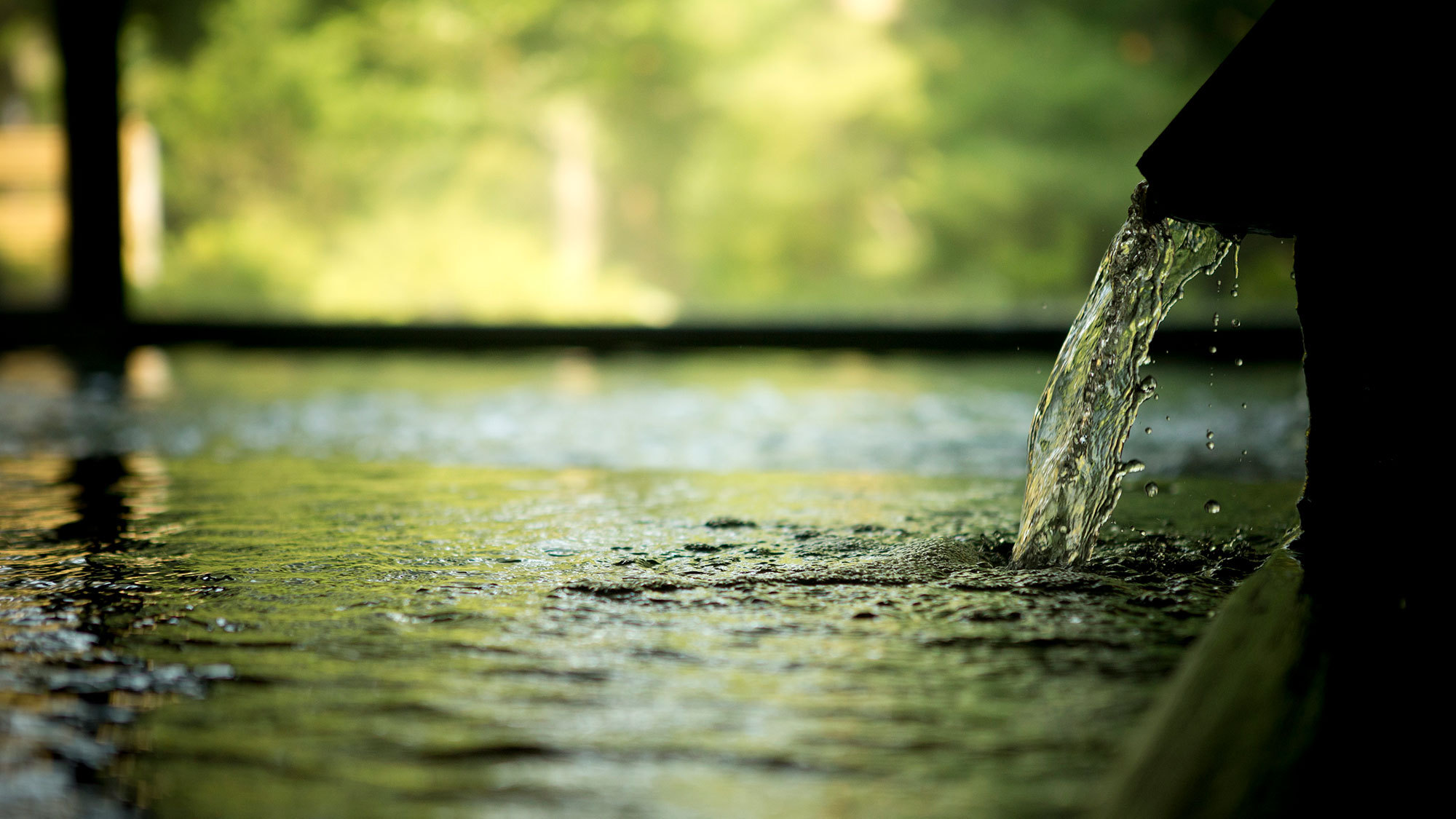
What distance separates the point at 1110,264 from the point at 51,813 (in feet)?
4.79

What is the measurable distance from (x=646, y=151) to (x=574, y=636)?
11.8 m

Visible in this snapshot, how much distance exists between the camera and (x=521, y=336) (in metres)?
6.88

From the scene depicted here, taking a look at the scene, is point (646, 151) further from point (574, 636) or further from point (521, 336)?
point (574, 636)

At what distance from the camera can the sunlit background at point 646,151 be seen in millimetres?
11781

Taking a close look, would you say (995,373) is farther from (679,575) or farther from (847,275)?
(847,275)

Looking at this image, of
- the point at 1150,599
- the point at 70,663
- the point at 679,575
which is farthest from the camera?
the point at 679,575

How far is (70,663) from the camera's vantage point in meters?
1.02

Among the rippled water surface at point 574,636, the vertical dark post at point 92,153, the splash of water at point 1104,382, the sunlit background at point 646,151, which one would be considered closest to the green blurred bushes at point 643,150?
the sunlit background at point 646,151

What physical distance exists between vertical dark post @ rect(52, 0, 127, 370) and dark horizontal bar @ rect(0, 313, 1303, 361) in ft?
1.12

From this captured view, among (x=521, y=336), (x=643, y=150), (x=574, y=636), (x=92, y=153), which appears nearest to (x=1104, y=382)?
(x=574, y=636)

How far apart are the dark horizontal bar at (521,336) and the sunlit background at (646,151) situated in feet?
16.1

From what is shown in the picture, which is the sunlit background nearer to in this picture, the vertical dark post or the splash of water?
the vertical dark post

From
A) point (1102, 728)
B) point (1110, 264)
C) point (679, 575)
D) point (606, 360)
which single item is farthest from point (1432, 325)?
point (606, 360)

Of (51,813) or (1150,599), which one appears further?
(1150,599)
